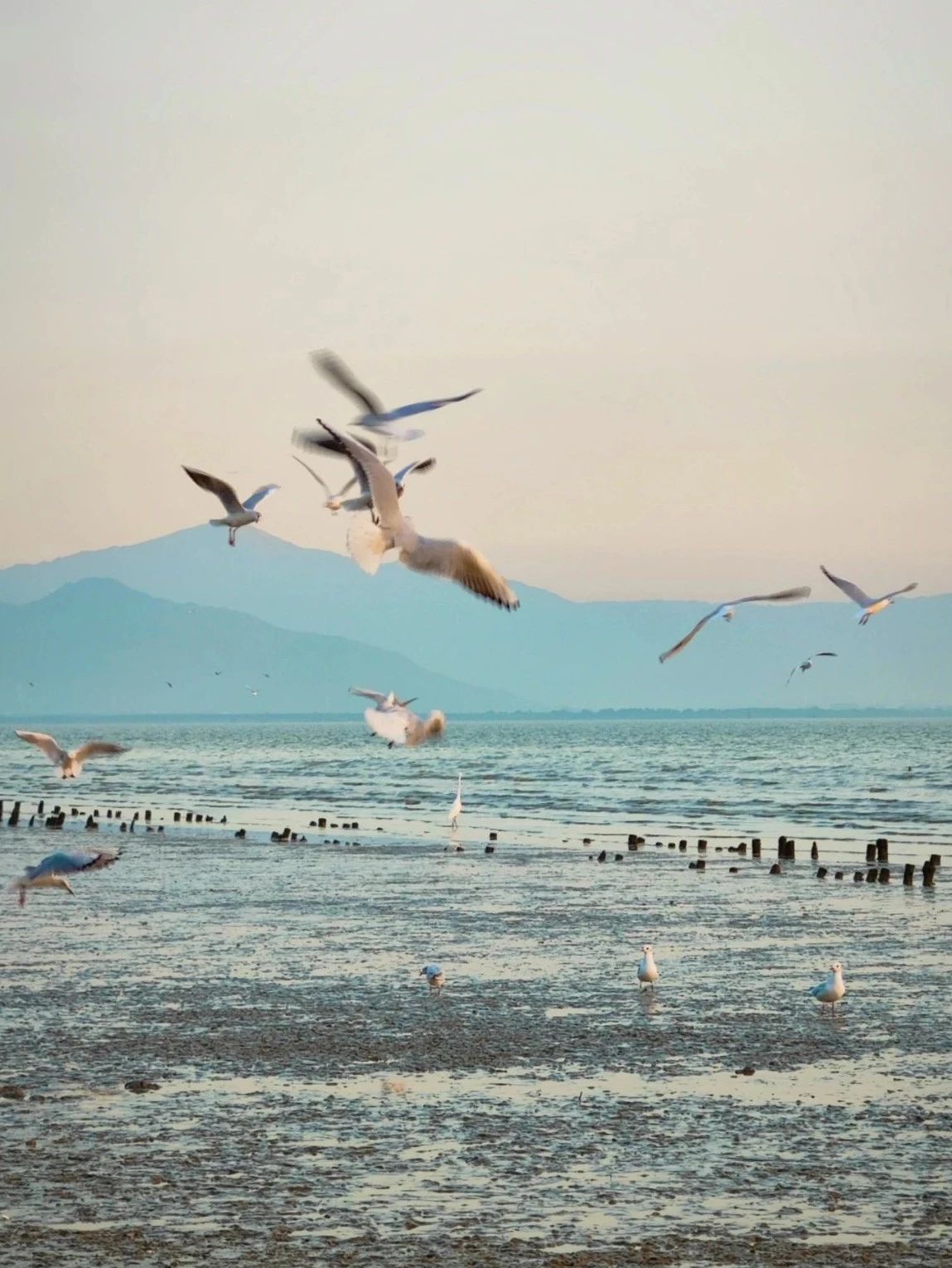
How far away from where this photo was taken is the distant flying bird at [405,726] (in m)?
9.35

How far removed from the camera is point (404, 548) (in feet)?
28.8

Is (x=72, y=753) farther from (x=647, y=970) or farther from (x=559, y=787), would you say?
(x=559, y=787)

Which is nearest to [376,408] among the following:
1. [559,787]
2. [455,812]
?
[455,812]

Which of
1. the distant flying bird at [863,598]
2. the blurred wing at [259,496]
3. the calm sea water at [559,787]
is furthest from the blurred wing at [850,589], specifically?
the calm sea water at [559,787]

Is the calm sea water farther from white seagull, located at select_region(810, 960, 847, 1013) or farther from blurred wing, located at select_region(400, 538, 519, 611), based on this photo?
blurred wing, located at select_region(400, 538, 519, 611)

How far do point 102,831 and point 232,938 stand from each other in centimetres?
A: 2451

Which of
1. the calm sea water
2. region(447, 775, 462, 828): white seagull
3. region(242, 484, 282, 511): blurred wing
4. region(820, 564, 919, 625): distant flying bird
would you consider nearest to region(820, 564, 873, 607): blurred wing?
region(820, 564, 919, 625): distant flying bird

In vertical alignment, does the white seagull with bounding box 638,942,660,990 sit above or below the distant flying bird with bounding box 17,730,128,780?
below

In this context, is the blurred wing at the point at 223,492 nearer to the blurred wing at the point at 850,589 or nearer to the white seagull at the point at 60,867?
the white seagull at the point at 60,867

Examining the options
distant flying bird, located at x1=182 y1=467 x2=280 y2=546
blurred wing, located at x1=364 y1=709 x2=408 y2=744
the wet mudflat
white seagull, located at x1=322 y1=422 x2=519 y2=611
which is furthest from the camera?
distant flying bird, located at x1=182 y1=467 x2=280 y2=546

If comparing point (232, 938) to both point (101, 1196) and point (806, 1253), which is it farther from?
point (806, 1253)

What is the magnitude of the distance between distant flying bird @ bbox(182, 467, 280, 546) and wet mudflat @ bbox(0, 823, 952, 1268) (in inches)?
169

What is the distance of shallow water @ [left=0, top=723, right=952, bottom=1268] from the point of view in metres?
9.58

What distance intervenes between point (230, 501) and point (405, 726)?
14.0 ft
